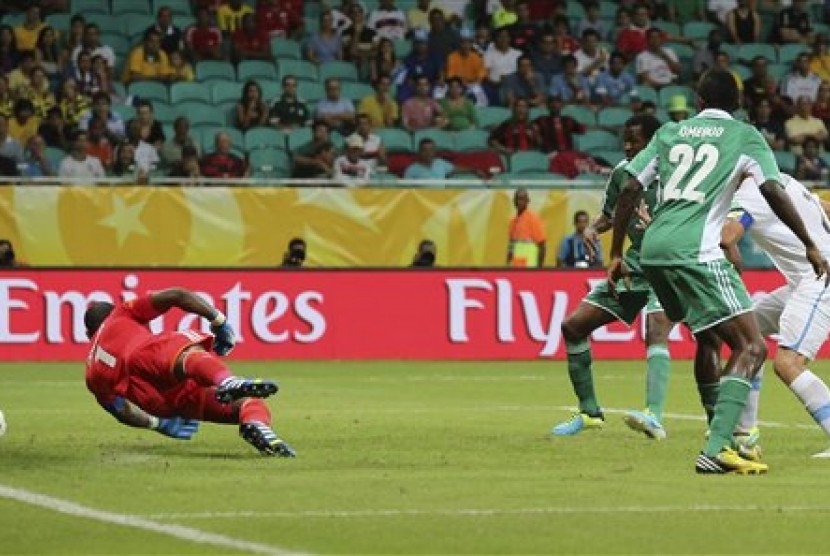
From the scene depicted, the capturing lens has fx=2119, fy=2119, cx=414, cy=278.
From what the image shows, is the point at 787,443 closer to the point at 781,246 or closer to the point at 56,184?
the point at 781,246

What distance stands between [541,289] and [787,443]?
10492mm

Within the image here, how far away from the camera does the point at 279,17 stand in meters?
28.4

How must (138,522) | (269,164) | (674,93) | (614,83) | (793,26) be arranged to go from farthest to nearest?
(793,26)
(674,93)
(614,83)
(269,164)
(138,522)

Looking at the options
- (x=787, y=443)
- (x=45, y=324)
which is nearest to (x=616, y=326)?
(x=45, y=324)

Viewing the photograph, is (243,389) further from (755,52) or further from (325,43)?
(755,52)

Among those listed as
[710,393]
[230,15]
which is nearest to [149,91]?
[230,15]

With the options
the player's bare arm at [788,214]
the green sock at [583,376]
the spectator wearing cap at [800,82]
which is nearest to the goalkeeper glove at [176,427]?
the green sock at [583,376]

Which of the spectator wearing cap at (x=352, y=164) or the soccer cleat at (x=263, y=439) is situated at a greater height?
the soccer cleat at (x=263, y=439)

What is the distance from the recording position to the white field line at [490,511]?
9508mm

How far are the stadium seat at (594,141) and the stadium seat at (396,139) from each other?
2.26 metres

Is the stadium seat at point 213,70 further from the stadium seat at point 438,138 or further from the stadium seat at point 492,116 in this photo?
the stadium seat at point 492,116

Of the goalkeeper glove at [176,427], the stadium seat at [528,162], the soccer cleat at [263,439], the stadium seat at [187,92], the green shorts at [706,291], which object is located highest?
the green shorts at [706,291]

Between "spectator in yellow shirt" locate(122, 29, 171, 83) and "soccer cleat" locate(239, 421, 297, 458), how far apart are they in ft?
50.5

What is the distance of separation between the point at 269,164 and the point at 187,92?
175 centimetres
